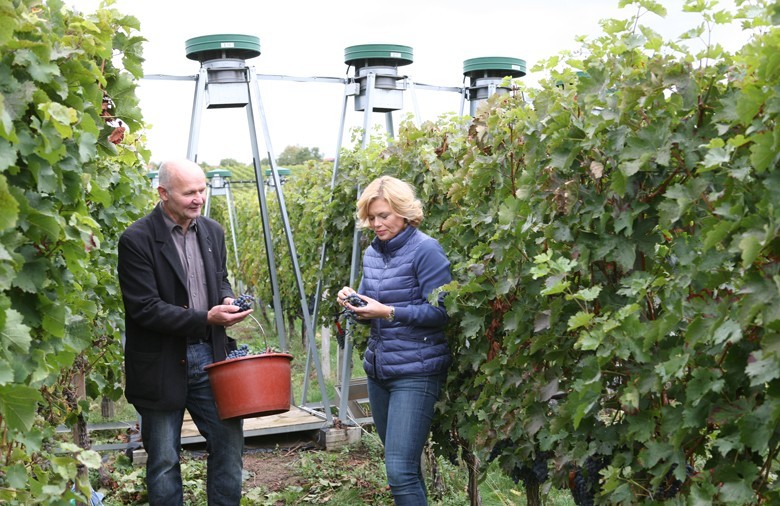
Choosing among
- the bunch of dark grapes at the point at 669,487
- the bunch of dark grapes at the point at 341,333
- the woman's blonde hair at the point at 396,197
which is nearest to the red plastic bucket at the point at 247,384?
the woman's blonde hair at the point at 396,197

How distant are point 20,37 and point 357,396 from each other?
6.17 m

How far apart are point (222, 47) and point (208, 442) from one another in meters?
3.00

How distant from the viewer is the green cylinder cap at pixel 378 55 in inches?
251

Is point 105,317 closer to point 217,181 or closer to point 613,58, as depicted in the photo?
point 613,58

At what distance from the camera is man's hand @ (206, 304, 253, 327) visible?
3.68m

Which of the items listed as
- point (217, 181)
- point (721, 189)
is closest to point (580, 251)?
point (721, 189)

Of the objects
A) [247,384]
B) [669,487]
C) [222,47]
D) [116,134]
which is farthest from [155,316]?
[222,47]

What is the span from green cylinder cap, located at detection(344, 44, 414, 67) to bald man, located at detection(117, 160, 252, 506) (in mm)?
2792

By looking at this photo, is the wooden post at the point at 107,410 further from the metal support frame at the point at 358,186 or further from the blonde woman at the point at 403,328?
the blonde woman at the point at 403,328

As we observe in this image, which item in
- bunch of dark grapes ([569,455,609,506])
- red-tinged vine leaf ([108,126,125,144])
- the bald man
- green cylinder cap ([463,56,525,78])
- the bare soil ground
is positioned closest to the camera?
bunch of dark grapes ([569,455,609,506])

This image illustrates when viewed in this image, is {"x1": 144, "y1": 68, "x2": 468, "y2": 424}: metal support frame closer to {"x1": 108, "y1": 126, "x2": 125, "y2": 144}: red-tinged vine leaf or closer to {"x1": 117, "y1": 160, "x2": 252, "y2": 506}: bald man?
{"x1": 117, "y1": 160, "x2": 252, "y2": 506}: bald man

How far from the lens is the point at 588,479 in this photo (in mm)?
2812

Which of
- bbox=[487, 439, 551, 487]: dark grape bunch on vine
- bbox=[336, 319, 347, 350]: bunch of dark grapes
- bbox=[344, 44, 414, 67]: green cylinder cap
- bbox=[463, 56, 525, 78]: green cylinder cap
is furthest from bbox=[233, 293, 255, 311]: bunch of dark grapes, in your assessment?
bbox=[463, 56, 525, 78]: green cylinder cap

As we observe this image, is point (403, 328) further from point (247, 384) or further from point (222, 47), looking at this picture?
point (222, 47)
